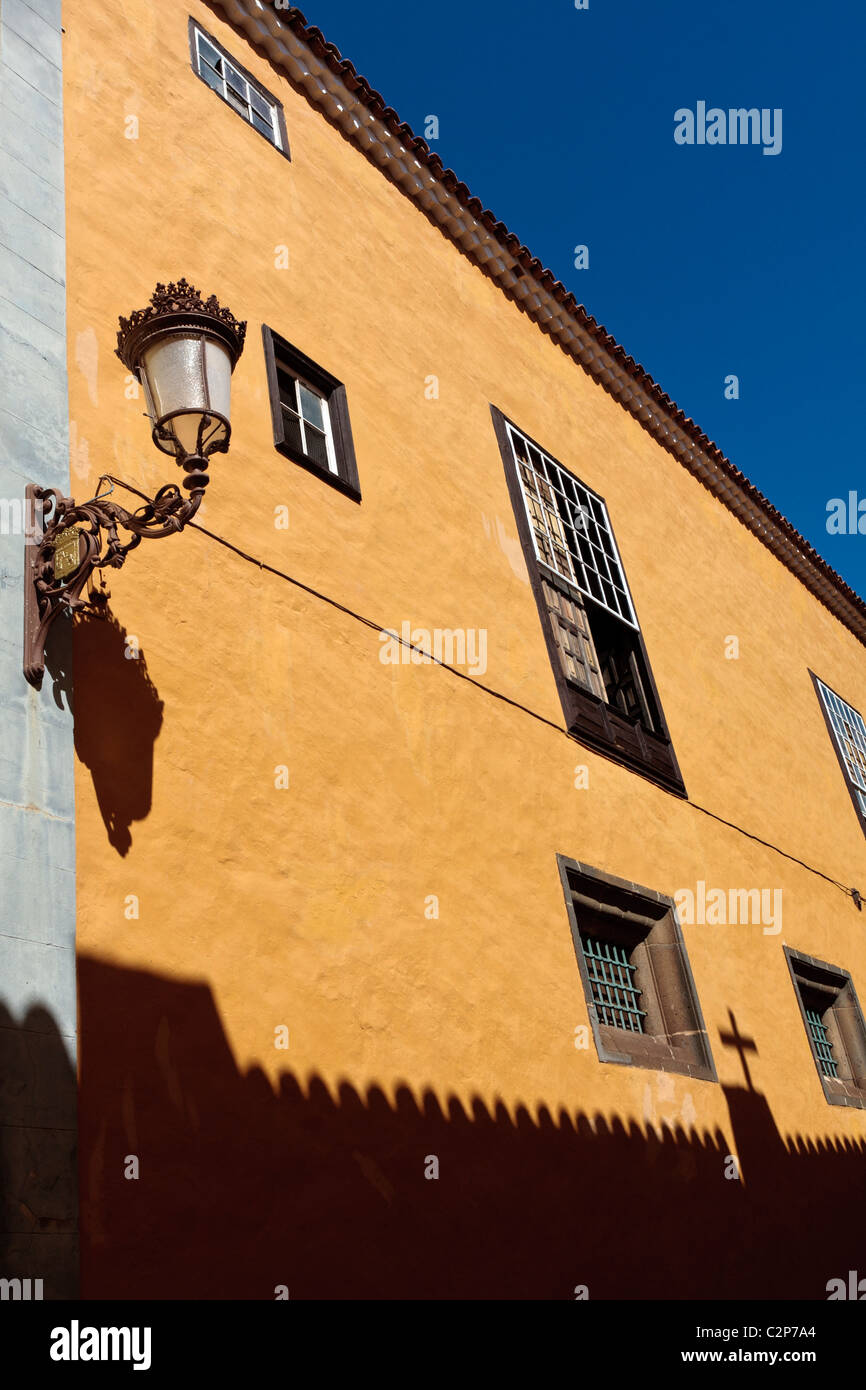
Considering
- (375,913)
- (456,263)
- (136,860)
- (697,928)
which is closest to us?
(136,860)

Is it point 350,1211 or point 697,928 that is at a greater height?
point 697,928

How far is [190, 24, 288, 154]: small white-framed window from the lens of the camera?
700cm

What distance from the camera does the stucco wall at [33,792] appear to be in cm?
311

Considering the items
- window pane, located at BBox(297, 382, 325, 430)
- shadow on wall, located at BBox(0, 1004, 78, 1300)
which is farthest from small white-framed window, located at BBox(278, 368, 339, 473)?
shadow on wall, located at BBox(0, 1004, 78, 1300)

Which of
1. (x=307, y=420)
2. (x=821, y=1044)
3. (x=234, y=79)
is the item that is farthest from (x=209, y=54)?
(x=821, y=1044)

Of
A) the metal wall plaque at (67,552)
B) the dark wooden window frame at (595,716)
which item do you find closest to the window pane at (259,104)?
the dark wooden window frame at (595,716)

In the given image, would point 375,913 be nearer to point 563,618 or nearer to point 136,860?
point 136,860

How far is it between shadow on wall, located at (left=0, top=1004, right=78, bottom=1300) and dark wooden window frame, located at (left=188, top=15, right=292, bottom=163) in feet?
18.7

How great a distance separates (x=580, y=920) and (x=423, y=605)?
194cm

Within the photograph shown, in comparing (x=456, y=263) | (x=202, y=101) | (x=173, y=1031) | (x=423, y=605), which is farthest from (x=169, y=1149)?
(x=456, y=263)

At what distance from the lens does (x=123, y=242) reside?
5418 millimetres

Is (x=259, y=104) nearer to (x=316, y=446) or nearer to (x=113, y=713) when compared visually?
(x=316, y=446)

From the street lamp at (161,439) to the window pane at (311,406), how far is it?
8.26 ft

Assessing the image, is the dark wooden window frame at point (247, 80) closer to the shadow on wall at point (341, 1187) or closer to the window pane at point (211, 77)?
the window pane at point (211, 77)
